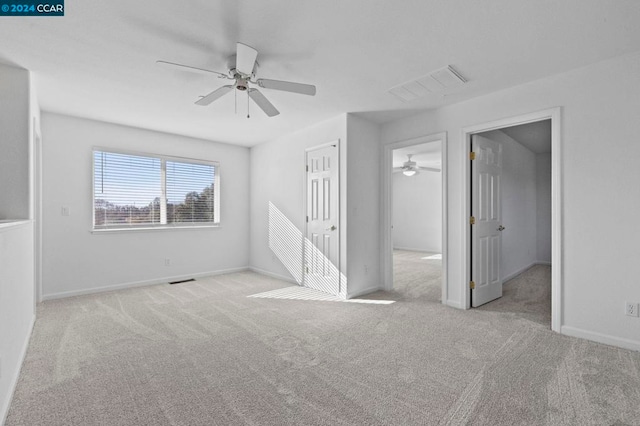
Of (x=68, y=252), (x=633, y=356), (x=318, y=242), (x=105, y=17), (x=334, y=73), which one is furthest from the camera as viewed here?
(x=318, y=242)

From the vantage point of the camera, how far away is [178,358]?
247 cm

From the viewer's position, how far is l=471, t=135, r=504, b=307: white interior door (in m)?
3.77

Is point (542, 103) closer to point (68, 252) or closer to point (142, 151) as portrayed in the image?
point (142, 151)

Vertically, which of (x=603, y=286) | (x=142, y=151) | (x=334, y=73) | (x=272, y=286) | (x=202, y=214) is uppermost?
(x=334, y=73)

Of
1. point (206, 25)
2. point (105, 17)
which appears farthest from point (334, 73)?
point (105, 17)

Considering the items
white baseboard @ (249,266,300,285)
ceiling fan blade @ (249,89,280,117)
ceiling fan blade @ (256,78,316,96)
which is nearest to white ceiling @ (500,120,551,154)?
ceiling fan blade @ (256,78,316,96)

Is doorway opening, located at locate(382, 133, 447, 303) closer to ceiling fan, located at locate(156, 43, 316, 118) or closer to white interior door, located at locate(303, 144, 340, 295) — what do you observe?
white interior door, located at locate(303, 144, 340, 295)

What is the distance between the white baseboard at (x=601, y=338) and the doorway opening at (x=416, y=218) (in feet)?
4.07

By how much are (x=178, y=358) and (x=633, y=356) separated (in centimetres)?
360

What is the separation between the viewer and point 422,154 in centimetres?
709

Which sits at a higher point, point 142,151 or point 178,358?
point 142,151

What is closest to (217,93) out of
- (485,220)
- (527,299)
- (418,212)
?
(485,220)

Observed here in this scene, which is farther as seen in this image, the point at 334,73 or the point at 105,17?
the point at 334,73

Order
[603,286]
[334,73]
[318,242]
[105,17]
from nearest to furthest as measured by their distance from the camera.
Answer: [105,17] < [603,286] < [334,73] < [318,242]
